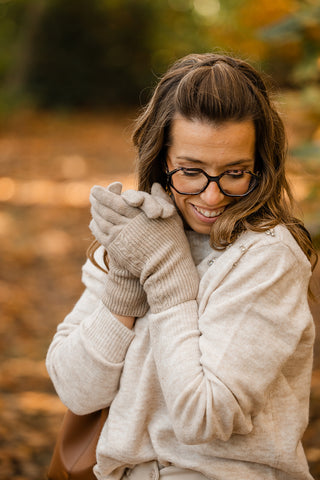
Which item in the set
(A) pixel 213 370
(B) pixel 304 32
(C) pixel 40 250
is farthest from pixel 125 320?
(C) pixel 40 250

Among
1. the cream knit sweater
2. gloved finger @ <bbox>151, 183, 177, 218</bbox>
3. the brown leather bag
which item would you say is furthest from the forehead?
the brown leather bag

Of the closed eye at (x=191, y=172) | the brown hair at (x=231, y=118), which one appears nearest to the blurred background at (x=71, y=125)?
the brown hair at (x=231, y=118)

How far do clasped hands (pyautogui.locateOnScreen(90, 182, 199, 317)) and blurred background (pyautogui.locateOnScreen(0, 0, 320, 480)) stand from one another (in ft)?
2.05

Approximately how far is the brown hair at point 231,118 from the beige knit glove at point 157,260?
5.4 inches

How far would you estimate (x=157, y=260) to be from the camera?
180 centimetres

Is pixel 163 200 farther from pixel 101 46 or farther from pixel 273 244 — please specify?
pixel 101 46

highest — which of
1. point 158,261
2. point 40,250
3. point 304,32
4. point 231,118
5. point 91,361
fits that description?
point 304,32

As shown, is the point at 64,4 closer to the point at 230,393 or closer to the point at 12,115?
the point at 12,115

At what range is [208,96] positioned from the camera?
1.77 m

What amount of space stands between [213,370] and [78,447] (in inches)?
27.4

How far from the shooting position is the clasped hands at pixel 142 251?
5.90 feet

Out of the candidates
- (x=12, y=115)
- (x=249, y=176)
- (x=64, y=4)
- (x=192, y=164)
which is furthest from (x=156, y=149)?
(x=64, y=4)

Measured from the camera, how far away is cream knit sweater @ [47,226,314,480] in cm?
165

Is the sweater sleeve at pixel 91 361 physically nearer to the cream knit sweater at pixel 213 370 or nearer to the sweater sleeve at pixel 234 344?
the cream knit sweater at pixel 213 370
